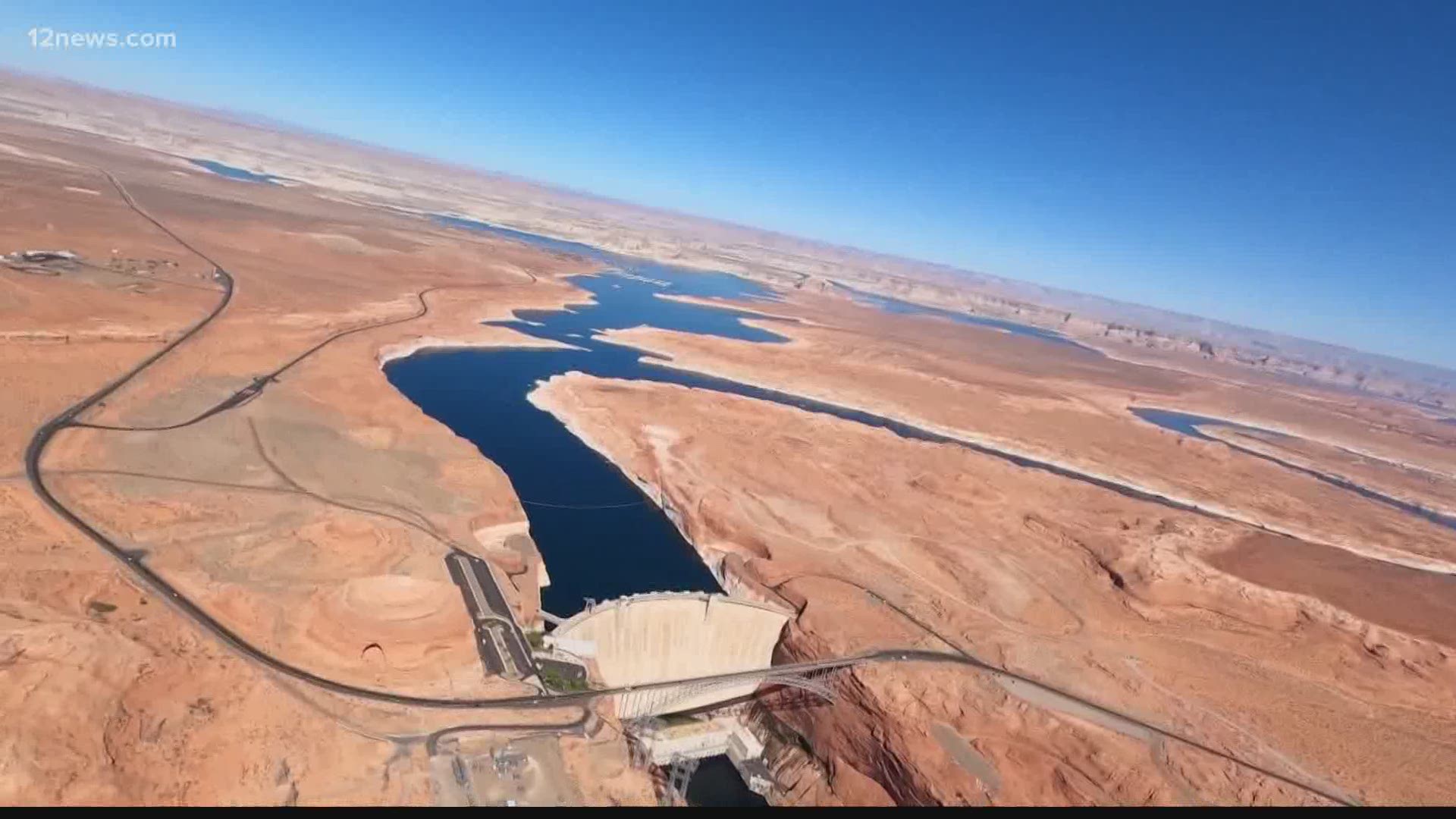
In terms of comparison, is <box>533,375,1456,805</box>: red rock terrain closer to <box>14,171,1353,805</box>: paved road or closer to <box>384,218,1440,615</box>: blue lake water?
<box>14,171,1353,805</box>: paved road

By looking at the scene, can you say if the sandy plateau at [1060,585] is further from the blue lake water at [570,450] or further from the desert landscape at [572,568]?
the blue lake water at [570,450]

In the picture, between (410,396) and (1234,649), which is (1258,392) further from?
(410,396)

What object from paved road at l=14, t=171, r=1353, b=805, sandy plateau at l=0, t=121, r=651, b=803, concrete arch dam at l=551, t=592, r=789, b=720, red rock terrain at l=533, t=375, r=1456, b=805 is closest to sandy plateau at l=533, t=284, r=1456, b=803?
red rock terrain at l=533, t=375, r=1456, b=805

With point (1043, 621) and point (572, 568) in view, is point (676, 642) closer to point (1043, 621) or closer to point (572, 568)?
point (572, 568)

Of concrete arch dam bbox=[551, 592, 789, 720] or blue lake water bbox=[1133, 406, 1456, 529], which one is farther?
blue lake water bbox=[1133, 406, 1456, 529]

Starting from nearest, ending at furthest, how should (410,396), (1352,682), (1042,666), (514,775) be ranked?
1. (514,775)
2. (1042,666)
3. (1352,682)
4. (410,396)

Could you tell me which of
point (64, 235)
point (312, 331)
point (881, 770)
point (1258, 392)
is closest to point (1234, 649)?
point (881, 770)
